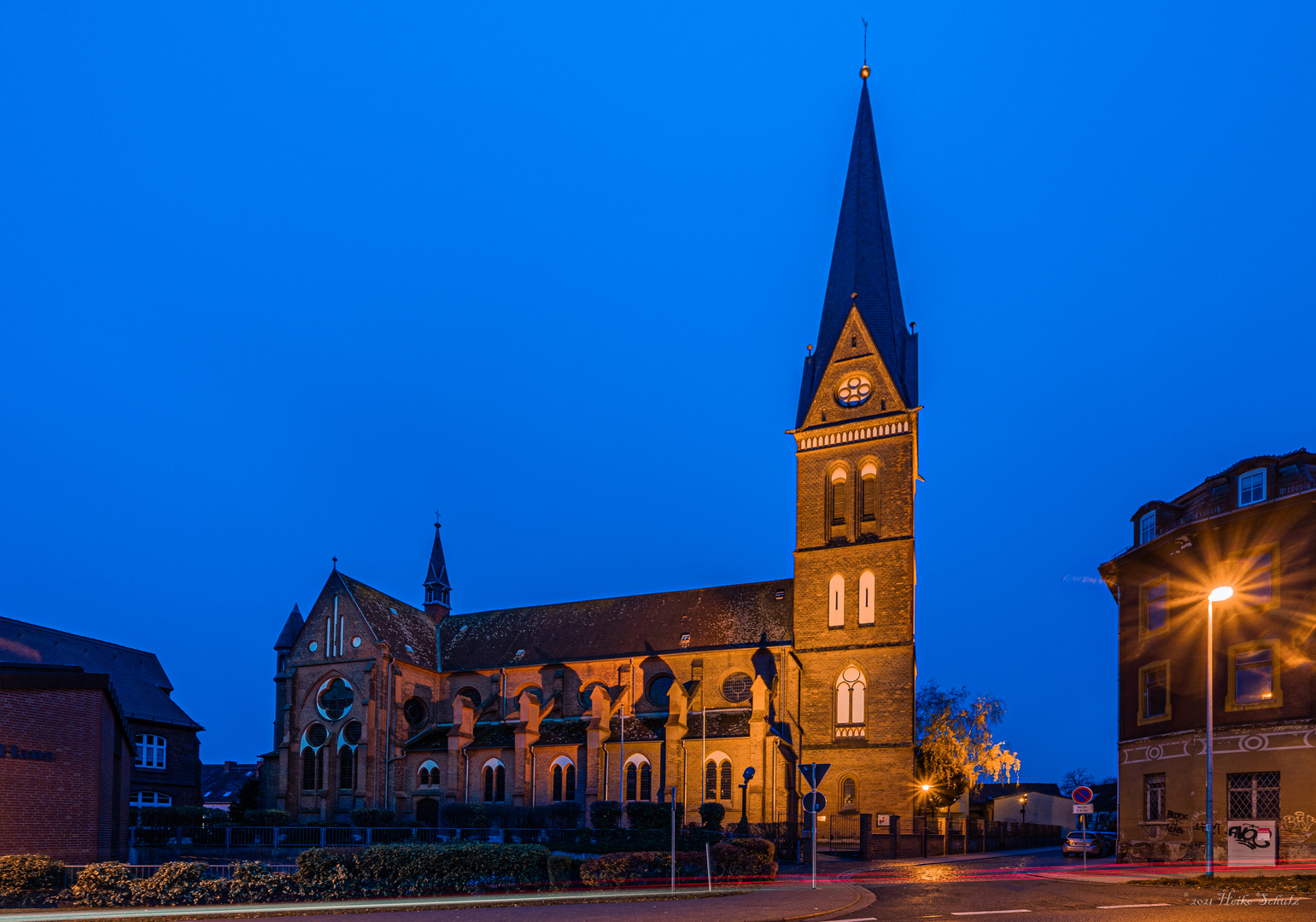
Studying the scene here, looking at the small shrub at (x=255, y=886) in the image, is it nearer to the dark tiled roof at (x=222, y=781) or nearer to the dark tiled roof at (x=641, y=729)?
the dark tiled roof at (x=641, y=729)

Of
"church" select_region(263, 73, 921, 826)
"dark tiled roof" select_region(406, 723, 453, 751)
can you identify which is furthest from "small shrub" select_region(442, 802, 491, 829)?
"dark tiled roof" select_region(406, 723, 453, 751)

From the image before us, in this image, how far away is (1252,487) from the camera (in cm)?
3122

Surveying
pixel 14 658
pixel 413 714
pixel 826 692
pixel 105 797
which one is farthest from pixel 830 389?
pixel 14 658

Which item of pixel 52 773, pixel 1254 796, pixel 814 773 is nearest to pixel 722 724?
pixel 1254 796

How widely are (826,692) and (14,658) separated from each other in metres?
39.5

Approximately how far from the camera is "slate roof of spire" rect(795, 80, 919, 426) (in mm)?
49406

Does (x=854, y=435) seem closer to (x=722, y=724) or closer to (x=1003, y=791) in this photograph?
(x=722, y=724)

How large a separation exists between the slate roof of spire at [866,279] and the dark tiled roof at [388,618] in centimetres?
2596

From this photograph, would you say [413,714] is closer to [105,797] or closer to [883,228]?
[105,797]

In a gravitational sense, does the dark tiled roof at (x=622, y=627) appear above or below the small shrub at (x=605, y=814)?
above

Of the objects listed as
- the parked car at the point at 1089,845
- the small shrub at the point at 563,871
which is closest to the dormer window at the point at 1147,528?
the parked car at the point at 1089,845

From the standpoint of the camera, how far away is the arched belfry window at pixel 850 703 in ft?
150

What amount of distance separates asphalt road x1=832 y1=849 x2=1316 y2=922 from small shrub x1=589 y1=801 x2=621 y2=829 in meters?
18.7

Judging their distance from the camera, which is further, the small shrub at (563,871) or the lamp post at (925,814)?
the lamp post at (925,814)
